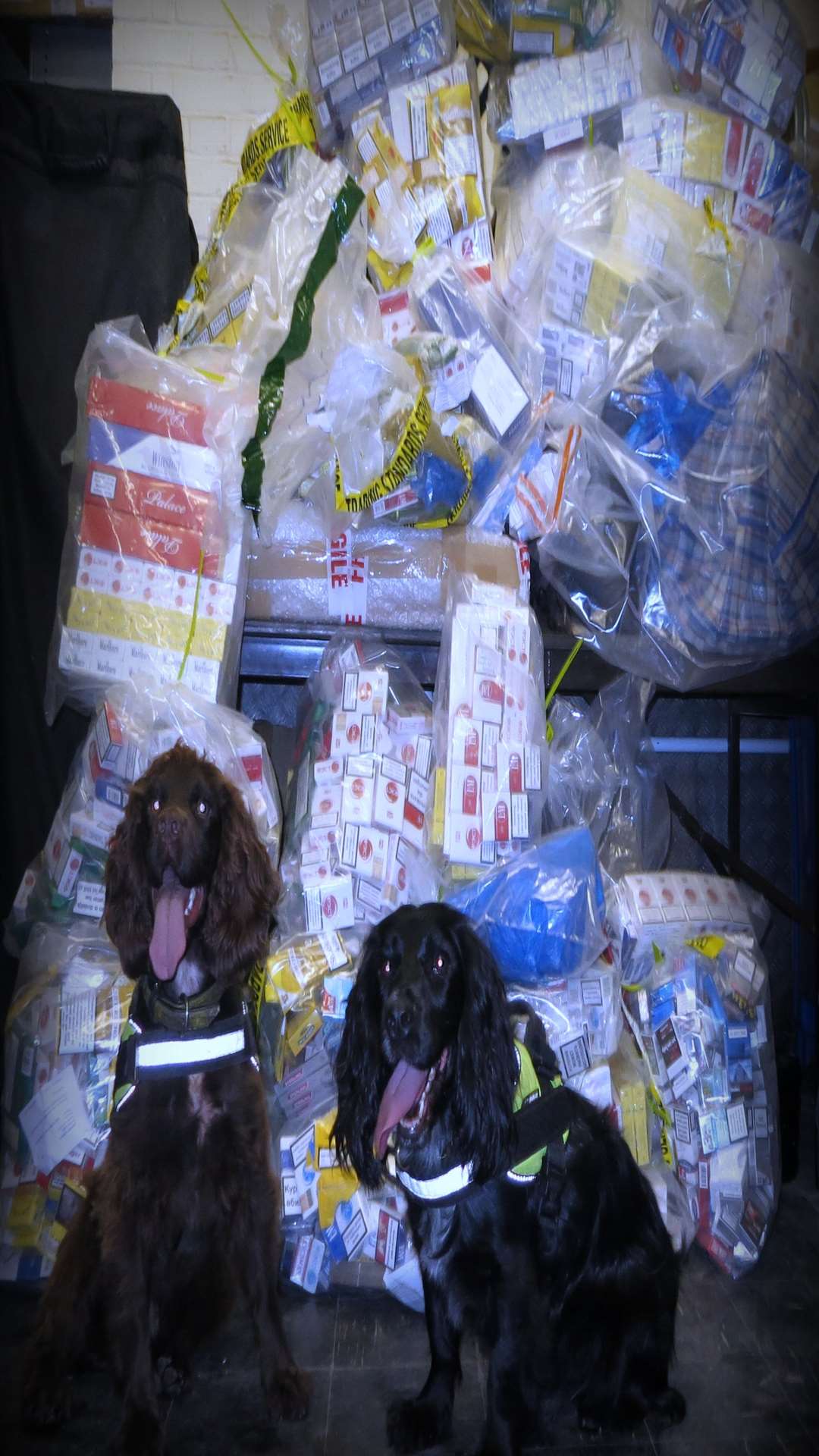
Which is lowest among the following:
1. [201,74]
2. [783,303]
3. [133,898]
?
[133,898]

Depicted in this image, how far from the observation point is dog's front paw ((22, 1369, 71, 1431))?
54.9 inches

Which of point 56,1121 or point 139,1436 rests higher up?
point 56,1121

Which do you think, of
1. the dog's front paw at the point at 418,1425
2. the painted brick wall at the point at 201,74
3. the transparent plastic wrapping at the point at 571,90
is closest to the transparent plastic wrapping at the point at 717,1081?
the dog's front paw at the point at 418,1425

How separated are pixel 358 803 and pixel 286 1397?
0.91 m

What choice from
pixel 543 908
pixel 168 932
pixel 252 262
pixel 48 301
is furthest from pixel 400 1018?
pixel 48 301

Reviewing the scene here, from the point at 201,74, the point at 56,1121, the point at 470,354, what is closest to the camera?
the point at 56,1121

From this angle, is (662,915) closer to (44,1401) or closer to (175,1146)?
(175,1146)

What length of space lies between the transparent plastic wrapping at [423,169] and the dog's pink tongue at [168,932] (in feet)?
4.28

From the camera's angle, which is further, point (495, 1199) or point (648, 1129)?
point (648, 1129)

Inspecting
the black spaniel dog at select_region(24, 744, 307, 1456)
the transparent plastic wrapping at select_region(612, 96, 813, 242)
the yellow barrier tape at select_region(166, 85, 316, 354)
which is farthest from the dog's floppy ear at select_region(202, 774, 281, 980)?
the transparent plastic wrapping at select_region(612, 96, 813, 242)

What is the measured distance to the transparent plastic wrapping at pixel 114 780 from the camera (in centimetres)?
177

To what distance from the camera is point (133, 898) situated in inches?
57.4

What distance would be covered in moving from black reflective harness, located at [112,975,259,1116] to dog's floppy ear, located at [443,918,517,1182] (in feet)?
1.00

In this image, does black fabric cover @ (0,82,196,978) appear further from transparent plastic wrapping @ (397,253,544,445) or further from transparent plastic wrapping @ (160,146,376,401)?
transparent plastic wrapping @ (397,253,544,445)
